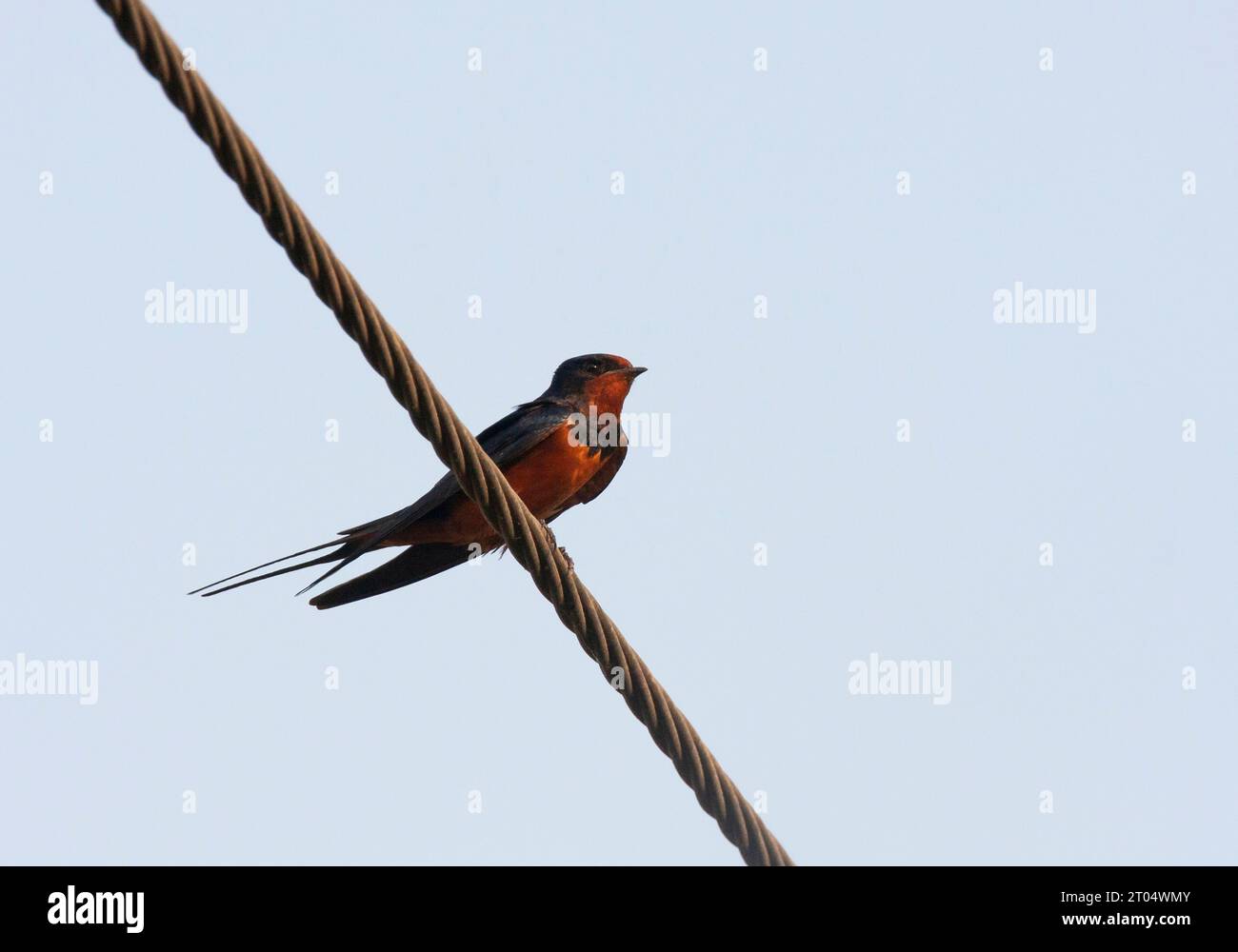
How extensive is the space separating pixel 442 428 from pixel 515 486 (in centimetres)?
326

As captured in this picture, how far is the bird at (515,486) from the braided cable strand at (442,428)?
2.20 metres

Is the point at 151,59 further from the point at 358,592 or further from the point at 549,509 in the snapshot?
the point at 549,509

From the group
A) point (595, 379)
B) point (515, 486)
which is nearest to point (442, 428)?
point (515, 486)

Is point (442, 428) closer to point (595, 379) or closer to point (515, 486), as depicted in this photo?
point (515, 486)

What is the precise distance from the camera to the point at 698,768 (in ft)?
14.1

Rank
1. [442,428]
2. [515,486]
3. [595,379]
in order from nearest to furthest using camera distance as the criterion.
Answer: [442,428]
[515,486]
[595,379]

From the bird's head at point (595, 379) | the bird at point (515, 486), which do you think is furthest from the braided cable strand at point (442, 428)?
the bird's head at point (595, 379)

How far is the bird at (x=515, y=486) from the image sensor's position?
264 inches

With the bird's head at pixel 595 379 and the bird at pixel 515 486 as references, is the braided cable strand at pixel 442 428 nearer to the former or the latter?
the bird at pixel 515 486

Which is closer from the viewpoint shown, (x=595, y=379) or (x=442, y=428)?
(x=442, y=428)

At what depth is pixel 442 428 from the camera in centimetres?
392
